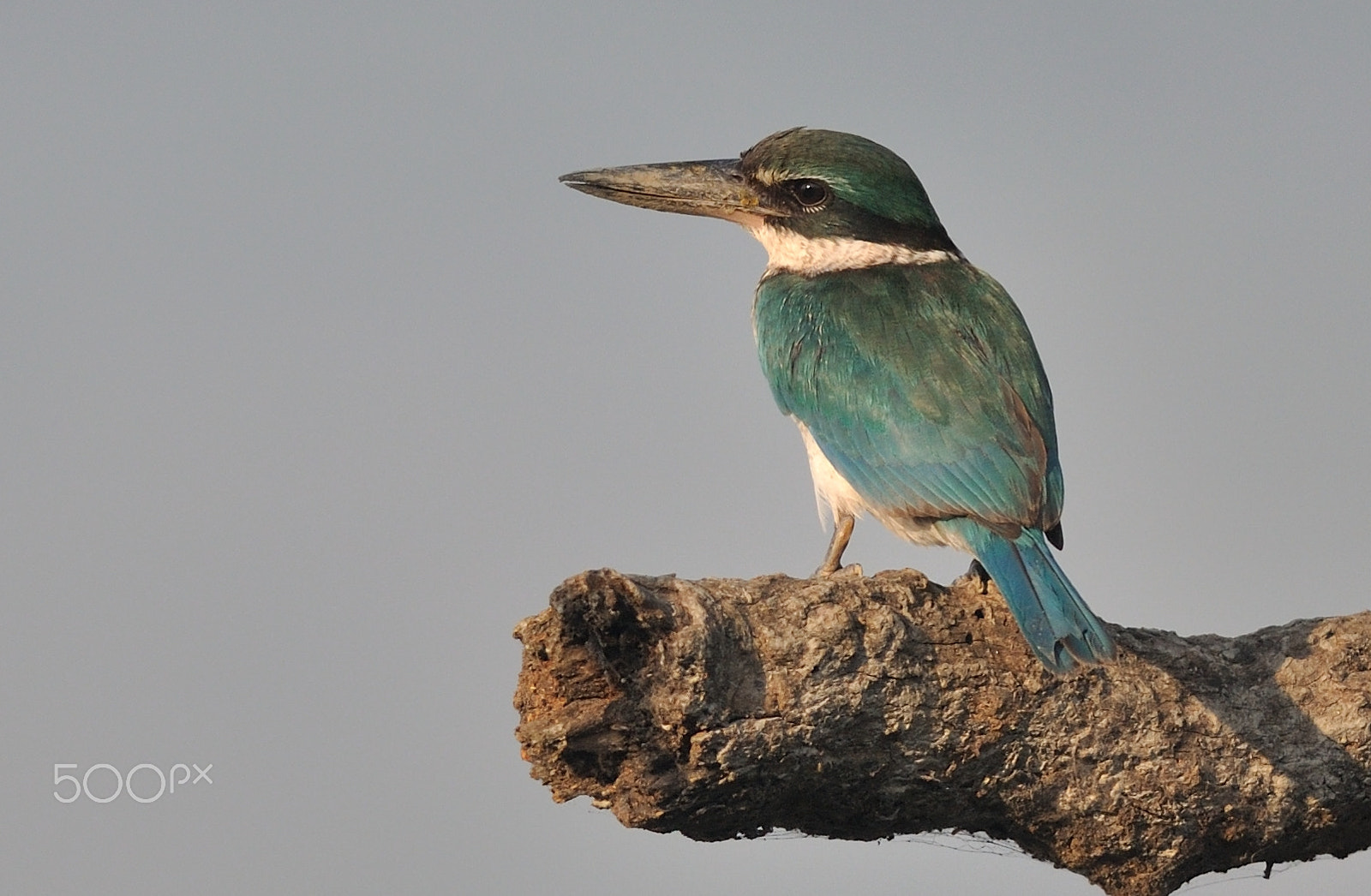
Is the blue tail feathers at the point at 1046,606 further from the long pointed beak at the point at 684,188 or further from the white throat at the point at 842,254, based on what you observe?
the long pointed beak at the point at 684,188

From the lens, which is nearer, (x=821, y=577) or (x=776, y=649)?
(x=776, y=649)

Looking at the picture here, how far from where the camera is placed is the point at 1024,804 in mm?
5504

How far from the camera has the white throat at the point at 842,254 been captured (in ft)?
25.5

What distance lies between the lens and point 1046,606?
5.56 meters

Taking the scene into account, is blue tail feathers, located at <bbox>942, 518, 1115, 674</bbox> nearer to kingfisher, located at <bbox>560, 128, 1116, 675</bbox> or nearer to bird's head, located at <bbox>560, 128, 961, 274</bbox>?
kingfisher, located at <bbox>560, 128, 1116, 675</bbox>

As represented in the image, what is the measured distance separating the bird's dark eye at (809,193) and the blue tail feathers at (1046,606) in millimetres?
2434

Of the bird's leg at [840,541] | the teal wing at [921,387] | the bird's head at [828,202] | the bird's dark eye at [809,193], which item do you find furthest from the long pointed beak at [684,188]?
the bird's leg at [840,541]

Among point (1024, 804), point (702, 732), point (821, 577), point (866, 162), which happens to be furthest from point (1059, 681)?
point (866, 162)

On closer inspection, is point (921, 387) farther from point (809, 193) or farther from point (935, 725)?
point (935, 725)

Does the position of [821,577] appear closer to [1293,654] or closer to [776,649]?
[776,649]

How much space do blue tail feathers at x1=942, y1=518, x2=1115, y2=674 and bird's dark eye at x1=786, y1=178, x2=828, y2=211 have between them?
7.99 feet

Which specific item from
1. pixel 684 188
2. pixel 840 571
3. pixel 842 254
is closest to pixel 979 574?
pixel 840 571

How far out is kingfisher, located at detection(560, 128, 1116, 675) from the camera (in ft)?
20.2

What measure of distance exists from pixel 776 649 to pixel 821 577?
0.51 meters
